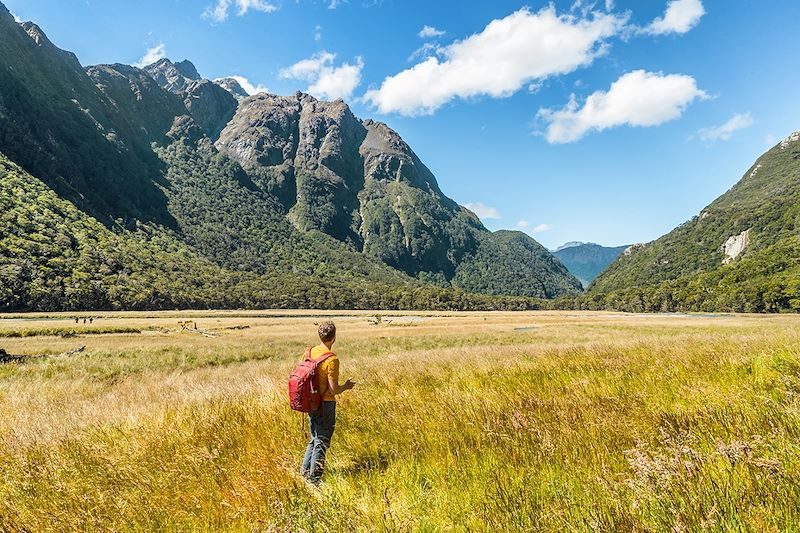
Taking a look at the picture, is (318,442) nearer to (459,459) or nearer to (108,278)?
(459,459)

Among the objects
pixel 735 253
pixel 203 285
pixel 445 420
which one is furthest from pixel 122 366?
pixel 735 253

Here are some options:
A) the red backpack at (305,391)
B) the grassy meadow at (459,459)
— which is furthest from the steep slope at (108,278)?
the red backpack at (305,391)

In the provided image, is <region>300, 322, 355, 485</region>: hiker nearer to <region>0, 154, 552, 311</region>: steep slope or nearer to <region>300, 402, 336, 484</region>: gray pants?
<region>300, 402, 336, 484</region>: gray pants

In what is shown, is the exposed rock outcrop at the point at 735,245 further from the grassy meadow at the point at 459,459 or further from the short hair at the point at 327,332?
the short hair at the point at 327,332

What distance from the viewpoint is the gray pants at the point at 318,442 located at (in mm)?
4059

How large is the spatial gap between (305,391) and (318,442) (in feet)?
1.80

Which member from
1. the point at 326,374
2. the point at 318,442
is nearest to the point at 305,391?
the point at 326,374

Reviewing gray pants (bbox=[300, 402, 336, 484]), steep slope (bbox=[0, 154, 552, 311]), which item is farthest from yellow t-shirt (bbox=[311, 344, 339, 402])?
steep slope (bbox=[0, 154, 552, 311])

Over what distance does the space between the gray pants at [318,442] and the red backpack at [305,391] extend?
0.40 ft

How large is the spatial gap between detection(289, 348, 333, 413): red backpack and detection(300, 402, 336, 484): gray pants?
0.12 metres

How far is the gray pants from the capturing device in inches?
160

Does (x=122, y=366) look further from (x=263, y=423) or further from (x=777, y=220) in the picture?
(x=777, y=220)

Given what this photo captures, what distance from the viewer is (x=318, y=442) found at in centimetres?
427

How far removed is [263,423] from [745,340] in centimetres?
1034
